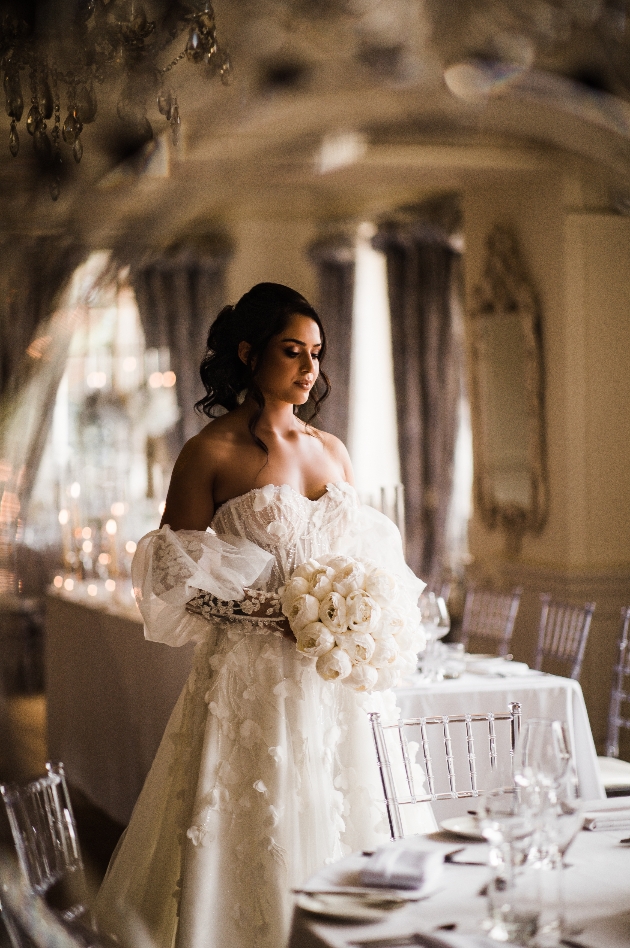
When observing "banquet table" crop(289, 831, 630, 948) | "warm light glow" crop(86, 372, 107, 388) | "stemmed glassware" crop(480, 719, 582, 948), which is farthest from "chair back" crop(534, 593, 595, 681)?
"warm light glow" crop(86, 372, 107, 388)

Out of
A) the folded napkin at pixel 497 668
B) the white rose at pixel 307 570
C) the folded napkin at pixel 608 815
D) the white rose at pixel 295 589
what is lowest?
the folded napkin at pixel 497 668

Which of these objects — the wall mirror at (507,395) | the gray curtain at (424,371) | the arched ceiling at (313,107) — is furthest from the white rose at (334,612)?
the gray curtain at (424,371)

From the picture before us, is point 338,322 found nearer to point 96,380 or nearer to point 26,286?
point 96,380

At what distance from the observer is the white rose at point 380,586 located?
2051 mm

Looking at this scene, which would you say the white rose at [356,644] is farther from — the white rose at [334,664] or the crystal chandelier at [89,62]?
the crystal chandelier at [89,62]

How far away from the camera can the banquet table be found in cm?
118

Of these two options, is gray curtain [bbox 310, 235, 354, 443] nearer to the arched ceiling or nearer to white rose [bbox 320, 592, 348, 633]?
the arched ceiling

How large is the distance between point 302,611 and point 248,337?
0.61 metres

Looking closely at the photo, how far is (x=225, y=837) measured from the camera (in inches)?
83.0

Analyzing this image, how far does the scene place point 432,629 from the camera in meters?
2.84

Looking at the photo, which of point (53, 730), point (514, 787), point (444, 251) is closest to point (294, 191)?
point (444, 251)

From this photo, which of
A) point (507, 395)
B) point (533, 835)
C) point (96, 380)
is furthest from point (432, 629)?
point (96, 380)

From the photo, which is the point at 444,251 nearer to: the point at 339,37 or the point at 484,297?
the point at 484,297

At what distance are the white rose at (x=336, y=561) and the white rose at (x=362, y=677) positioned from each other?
198 mm
